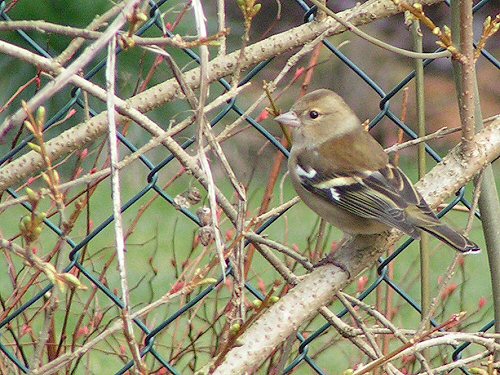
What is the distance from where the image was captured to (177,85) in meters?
2.96

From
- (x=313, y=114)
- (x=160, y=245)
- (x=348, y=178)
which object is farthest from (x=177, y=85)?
(x=160, y=245)

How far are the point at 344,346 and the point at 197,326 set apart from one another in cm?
86

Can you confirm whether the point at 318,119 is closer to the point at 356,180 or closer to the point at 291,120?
the point at 291,120

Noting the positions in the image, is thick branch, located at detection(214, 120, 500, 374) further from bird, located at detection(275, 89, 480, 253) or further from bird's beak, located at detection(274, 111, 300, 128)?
bird's beak, located at detection(274, 111, 300, 128)

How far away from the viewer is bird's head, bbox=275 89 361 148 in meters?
3.64

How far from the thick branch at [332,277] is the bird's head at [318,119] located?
64cm

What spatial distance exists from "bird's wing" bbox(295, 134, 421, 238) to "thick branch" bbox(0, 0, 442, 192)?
0.51m

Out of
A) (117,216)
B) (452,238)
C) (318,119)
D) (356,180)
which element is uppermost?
(318,119)

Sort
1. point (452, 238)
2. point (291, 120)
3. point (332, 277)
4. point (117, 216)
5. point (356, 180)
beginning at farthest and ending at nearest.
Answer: point (291, 120)
point (356, 180)
point (452, 238)
point (332, 277)
point (117, 216)

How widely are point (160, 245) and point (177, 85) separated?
4077 millimetres

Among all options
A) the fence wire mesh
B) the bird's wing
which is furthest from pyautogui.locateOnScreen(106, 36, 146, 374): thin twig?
the bird's wing

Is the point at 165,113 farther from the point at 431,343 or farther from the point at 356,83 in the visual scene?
the point at 431,343

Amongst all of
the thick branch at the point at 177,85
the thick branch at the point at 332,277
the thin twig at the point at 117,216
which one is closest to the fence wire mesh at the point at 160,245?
the thick branch at the point at 177,85

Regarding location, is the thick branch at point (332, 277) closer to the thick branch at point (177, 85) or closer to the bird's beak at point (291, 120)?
the thick branch at point (177, 85)
